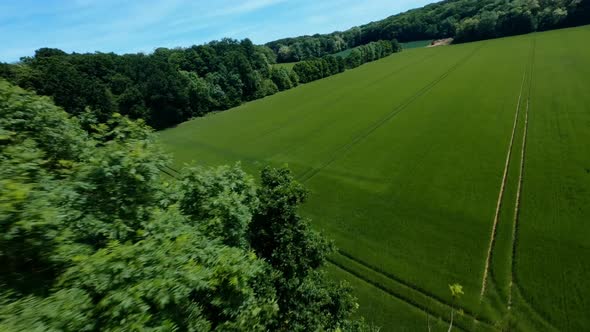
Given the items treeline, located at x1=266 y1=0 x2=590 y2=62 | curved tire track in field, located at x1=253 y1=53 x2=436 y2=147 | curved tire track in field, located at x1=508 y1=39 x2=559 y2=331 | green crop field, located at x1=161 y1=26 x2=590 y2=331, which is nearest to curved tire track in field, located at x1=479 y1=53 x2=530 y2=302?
green crop field, located at x1=161 y1=26 x2=590 y2=331

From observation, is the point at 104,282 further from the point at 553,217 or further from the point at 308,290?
the point at 553,217

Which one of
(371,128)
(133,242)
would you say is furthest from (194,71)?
(133,242)

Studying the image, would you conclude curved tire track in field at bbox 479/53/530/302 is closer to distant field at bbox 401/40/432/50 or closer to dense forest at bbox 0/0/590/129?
dense forest at bbox 0/0/590/129

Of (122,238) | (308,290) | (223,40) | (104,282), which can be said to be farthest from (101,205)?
(223,40)

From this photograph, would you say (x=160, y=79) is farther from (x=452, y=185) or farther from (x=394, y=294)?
(x=394, y=294)

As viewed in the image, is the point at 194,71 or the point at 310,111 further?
the point at 194,71

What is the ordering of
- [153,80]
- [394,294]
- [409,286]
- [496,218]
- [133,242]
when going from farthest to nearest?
[153,80] < [496,218] < [409,286] < [394,294] < [133,242]

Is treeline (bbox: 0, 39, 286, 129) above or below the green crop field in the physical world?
above
